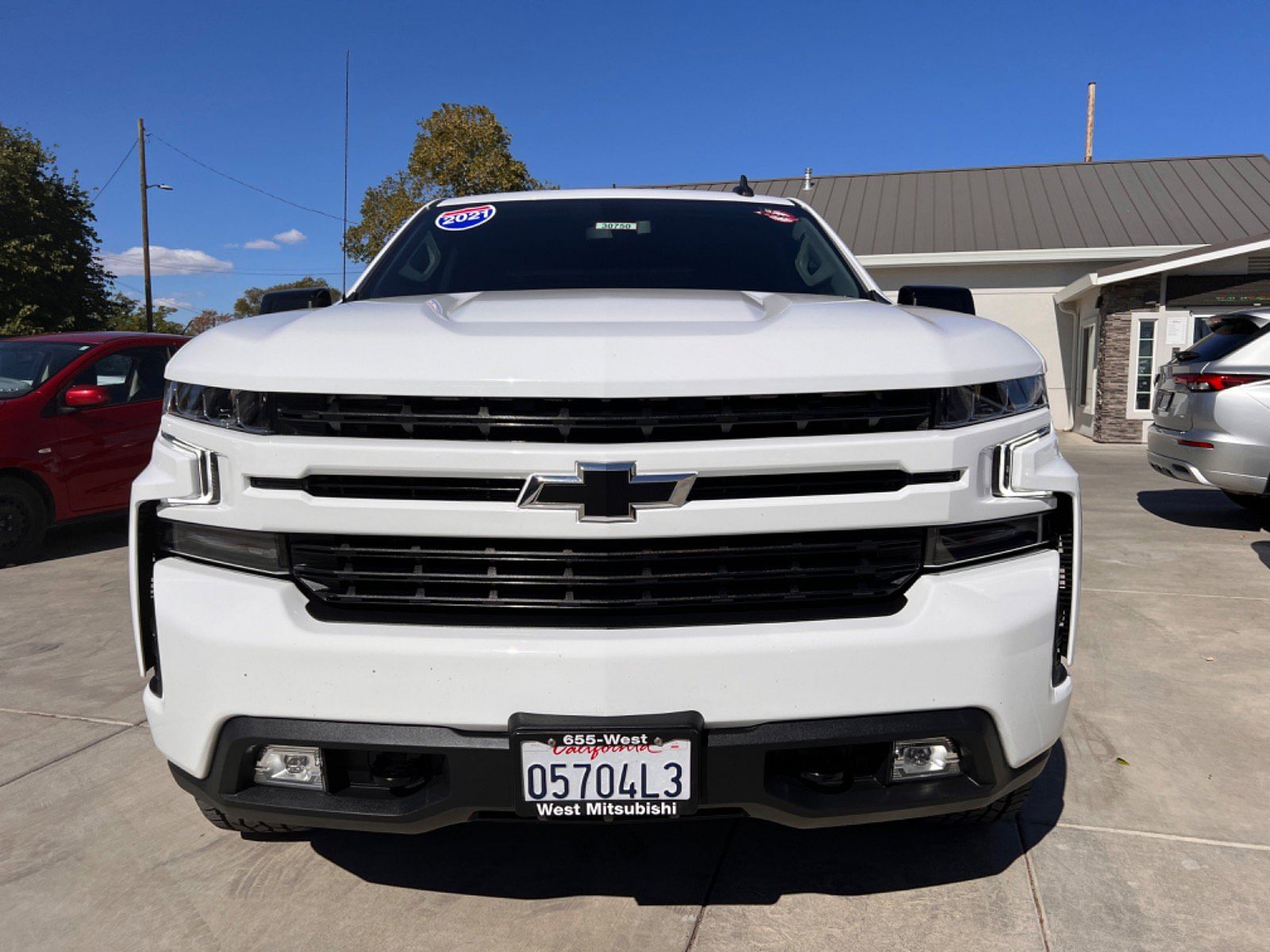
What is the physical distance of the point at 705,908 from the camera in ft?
7.52

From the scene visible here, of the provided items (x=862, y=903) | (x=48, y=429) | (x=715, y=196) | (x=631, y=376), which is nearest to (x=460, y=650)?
(x=631, y=376)

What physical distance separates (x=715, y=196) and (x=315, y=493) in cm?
227

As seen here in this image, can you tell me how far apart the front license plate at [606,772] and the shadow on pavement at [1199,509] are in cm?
721

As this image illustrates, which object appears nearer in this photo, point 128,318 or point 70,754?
point 70,754

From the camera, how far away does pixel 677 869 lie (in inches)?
97.1

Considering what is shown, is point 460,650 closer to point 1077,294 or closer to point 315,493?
point 315,493

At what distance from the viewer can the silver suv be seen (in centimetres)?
672

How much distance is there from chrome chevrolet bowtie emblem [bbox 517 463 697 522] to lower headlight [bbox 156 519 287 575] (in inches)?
21.0

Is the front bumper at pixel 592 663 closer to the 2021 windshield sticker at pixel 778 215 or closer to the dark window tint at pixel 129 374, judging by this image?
the 2021 windshield sticker at pixel 778 215

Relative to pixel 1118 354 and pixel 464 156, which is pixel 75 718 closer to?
pixel 1118 354

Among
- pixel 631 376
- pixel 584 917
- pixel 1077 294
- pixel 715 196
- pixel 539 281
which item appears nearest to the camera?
pixel 631 376

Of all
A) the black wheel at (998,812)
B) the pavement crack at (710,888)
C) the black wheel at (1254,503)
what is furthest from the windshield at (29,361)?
the black wheel at (1254,503)

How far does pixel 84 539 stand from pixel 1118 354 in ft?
49.1

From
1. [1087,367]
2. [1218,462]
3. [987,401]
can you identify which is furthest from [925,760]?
[1087,367]
